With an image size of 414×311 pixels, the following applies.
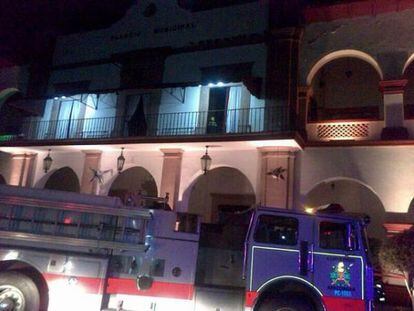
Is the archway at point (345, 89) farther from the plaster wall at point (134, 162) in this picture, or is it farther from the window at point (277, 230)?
the window at point (277, 230)

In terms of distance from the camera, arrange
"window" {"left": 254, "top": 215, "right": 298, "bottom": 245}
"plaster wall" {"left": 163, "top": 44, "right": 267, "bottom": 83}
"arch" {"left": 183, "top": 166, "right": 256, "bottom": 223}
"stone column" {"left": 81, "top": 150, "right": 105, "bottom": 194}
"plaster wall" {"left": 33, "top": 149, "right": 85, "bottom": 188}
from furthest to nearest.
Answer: "plaster wall" {"left": 33, "top": 149, "right": 85, "bottom": 188}
"stone column" {"left": 81, "top": 150, "right": 105, "bottom": 194}
"arch" {"left": 183, "top": 166, "right": 256, "bottom": 223}
"plaster wall" {"left": 163, "top": 44, "right": 267, "bottom": 83}
"window" {"left": 254, "top": 215, "right": 298, "bottom": 245}

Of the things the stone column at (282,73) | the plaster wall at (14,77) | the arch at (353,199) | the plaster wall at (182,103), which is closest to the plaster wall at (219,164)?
the stone column at (282,73)

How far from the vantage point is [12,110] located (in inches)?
790

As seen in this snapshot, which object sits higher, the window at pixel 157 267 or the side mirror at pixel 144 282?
the window at pixel 157 267

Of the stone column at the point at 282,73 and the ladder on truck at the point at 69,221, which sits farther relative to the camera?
the stone column at the point at 282,73

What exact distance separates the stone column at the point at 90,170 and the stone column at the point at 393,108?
1054 centimetres

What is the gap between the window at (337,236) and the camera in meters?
7.90

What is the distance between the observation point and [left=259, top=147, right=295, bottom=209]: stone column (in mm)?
13406

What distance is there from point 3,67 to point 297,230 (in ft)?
57.8

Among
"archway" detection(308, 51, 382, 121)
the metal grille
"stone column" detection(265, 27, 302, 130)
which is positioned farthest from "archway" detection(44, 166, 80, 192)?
the metal grille

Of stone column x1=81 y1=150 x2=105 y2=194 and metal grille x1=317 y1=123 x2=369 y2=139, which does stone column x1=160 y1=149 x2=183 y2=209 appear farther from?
metal grille x1=317 y1=123 x2=369 y2=139

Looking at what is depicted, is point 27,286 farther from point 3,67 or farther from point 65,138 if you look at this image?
point 3,67

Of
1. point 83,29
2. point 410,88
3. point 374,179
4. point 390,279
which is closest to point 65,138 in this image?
point 83,29

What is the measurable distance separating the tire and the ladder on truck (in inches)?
101
